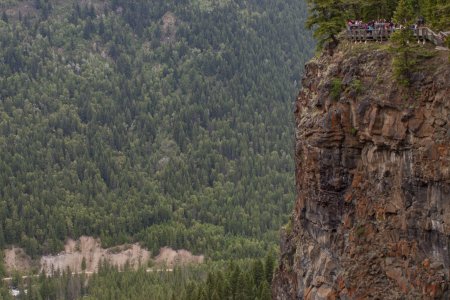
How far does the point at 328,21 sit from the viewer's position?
90.1 metres

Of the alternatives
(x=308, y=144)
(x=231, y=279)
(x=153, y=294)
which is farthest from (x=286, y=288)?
(x=153, y=294)

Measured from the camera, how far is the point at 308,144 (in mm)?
80875

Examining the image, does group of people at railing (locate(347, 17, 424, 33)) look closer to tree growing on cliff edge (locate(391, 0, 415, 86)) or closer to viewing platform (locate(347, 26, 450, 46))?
viewing platform (locate(347, 26, 450, 46))

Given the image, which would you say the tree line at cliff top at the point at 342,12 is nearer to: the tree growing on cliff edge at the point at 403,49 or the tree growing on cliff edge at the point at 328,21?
the tree growing on cliff edge at the point at 328,21

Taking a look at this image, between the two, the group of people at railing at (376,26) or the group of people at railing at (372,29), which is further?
the group of people at railing at (372,29)

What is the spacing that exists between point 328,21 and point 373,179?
22259mm

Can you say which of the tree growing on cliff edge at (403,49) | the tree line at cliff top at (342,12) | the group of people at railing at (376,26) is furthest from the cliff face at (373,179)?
the tree line at cliff top at (342,12)

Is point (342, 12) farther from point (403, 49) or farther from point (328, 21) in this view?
point (403, 49)

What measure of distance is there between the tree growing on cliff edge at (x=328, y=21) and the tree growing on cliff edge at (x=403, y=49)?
1131 centimetres

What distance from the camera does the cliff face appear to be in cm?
6638

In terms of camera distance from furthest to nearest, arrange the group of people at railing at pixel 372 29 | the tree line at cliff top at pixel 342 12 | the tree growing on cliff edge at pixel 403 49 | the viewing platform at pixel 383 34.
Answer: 1. the tree line at cliff top at pixel 342 12
2. the group of people at railing at pixel 372 29
3. the viewing platform at pixel 383 34
4. the tree growing on cliff edge at pixel 403 49

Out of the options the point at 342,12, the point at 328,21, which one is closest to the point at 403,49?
the point at 328,21

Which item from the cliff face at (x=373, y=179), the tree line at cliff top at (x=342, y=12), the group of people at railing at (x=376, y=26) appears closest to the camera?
the cliff face at (x=373, y=179)

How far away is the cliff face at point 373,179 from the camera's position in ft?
218
